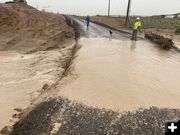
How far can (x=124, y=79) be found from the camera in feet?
35.1

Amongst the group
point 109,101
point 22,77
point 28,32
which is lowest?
point 22,77

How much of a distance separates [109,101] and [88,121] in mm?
1400

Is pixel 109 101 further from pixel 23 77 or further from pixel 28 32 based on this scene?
pixel 28 32

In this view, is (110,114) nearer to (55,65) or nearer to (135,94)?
(135,94)

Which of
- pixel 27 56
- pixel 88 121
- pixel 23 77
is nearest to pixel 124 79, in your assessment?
pixel 88 121

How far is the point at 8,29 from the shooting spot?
79.5 feet

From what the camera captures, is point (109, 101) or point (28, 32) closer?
point (109, 101)

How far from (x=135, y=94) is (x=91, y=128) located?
257cm

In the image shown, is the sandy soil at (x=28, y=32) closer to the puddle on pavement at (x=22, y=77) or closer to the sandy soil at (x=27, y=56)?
the sandy soil at (x=27, y=56)

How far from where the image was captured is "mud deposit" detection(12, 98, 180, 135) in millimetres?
6820

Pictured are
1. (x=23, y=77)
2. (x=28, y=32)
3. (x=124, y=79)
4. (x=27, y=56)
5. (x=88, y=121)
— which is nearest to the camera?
(x=88, y=121)

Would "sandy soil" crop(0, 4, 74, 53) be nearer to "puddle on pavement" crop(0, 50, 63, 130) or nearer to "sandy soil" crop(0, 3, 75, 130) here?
"sandy soil" crop(0, 3, 75, 130)

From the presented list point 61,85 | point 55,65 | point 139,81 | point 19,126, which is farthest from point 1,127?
point 55,65

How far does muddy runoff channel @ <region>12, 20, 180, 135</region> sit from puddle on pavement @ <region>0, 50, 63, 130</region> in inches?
54.6
